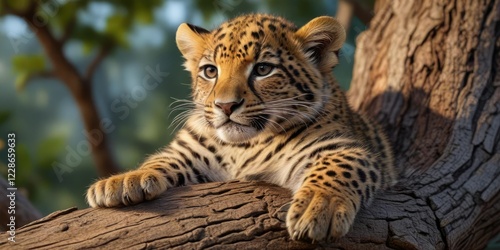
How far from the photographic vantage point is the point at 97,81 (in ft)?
26.5

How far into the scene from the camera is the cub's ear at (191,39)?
439cm

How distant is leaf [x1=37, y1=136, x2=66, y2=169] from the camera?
7676mm

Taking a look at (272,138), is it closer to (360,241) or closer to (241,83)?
(241,83)

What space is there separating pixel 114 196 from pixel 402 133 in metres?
2.69

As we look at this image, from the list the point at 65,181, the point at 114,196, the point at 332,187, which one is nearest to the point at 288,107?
the point at 332,187

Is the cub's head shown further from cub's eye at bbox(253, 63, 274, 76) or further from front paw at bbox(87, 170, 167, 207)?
front paw at bbox(87, 170, 167, 207)

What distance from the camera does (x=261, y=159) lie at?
4055 mm

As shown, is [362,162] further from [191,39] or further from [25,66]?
[25,66]

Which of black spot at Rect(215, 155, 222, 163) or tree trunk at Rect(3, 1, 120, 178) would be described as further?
tree trunk at Rect(3, 1, 120, 178)

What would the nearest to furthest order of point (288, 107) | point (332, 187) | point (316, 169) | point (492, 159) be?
point (332, 187) < point (316, 169) < point (288, 107) < point (492, 159)

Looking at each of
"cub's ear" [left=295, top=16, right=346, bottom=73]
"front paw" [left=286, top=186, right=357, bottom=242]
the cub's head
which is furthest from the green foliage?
"front paw" [left=286, top=186, right=357, bottom=242]

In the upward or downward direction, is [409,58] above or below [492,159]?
above

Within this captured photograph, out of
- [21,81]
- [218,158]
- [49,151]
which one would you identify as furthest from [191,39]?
[21,81]

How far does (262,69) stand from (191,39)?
2.29 ft
